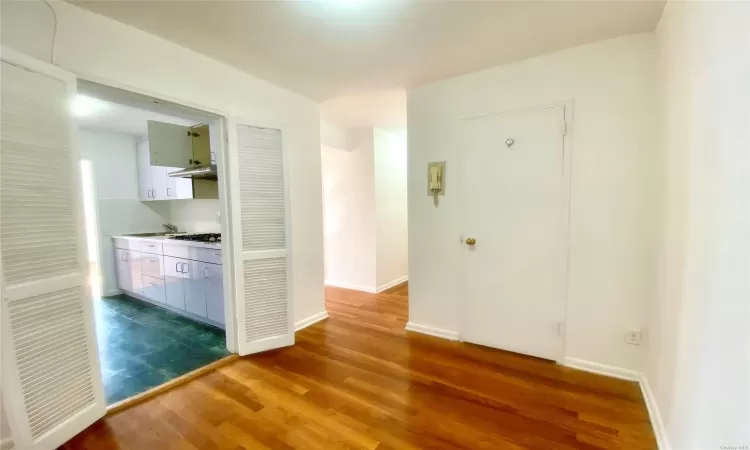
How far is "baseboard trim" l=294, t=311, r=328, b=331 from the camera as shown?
322 centimetres

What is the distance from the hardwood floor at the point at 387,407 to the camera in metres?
1.68

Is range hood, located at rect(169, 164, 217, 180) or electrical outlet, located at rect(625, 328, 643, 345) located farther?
range hood, located at rect(169, 164, 217, 180)

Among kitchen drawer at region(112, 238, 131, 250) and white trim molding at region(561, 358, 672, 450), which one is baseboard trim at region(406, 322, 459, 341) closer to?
white trim molding at region(561, 358, 672, 450)

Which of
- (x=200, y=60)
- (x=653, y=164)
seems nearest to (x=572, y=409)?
(x=653, y=164)

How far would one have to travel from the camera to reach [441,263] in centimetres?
296

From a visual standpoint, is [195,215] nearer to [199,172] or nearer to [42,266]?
[199,172]

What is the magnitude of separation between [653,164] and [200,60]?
11.0ft

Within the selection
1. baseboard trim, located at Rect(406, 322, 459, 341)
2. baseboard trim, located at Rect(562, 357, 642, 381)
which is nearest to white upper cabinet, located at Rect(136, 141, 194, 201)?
baseboard trim, located at Rect(406, 322, 459, 341)

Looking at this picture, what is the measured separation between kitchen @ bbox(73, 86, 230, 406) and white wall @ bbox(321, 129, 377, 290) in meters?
1.68

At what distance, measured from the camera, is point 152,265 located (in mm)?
3869

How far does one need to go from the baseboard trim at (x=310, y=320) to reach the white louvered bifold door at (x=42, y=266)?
1.64 m

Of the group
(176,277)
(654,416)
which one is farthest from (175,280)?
(654,416)

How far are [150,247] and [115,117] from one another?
1.66m

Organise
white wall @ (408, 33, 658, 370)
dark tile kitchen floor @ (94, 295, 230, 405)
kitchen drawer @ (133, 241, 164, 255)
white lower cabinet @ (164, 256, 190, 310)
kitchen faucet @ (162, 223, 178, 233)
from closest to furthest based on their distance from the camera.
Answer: white wall @ (408, 33, 658, 370) → dark tile kitchen floor @ (94, 295, 230, 405) → white lower cabinet @ (164, 256, 190, 310) → kitchen drawer @ (133, 241, 164, 255) → kitchen faucet @ (162, 223, 178, 233)
